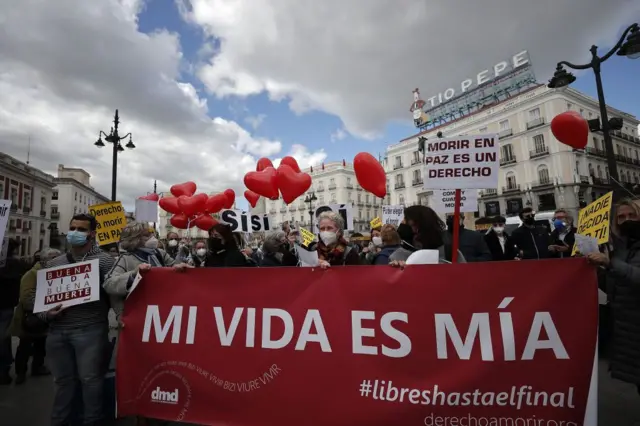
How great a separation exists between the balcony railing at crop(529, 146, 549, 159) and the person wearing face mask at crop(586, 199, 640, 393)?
1411 inches

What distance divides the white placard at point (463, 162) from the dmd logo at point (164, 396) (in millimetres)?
2702

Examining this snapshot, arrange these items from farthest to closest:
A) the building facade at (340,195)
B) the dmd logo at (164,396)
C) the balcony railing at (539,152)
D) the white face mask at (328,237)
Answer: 1. the building facade at (340,195)
2. the balcony railing at (539,152)
3. the white face mask at (328,237)
4. the dmd logo at (164,396)

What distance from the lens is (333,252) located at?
11.0 ft

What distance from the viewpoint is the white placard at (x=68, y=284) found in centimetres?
278

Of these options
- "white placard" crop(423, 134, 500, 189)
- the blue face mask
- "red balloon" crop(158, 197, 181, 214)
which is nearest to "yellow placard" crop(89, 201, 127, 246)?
the blue face mask

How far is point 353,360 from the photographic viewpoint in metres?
2.39

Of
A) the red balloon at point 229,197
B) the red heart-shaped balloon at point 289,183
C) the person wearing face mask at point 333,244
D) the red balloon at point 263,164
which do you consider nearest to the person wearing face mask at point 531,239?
the person wearing face mask at point 333,244

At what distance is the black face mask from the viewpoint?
2.66m

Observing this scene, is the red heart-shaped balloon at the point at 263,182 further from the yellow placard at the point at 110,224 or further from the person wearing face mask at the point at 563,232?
the person wearing face mask at the point at 563,232

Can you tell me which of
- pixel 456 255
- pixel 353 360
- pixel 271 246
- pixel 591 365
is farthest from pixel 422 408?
pixel 271 246

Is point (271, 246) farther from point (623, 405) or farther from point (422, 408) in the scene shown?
point (623, 405)

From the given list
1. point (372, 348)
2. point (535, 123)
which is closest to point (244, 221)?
point (372, 348)

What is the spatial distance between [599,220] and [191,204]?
1241cm

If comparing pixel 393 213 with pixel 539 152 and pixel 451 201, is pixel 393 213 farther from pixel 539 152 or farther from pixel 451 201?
pixel 539 152
